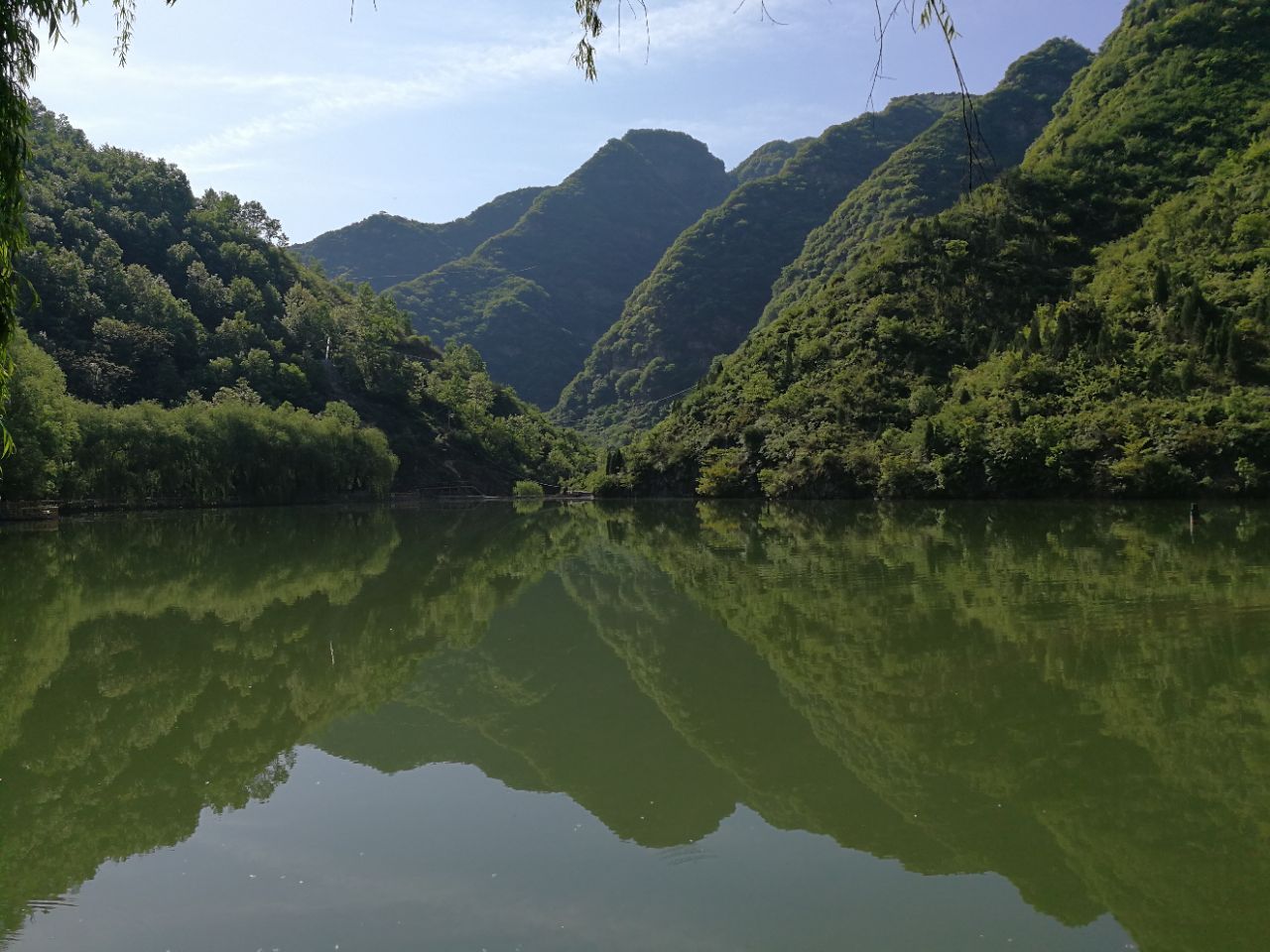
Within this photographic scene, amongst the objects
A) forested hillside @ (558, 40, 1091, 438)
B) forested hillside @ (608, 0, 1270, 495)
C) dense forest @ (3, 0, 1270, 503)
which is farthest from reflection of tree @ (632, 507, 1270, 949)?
forested hillside @ (558, 40, 1091, 438)

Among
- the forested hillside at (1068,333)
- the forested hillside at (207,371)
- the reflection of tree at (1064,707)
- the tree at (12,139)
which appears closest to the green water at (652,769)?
the reflection of tree at (1064,707)

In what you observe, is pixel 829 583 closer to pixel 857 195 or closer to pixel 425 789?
pixel 425 789

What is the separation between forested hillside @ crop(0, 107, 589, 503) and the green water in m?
33.7

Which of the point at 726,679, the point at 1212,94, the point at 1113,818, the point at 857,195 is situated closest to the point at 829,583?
the point at 726,679

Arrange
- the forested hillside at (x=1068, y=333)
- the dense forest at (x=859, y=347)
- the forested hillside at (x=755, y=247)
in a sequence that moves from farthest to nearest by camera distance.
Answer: the forested hillside at (x=755, y=247), the dense forest at (x=859, y=347), the forested hillside at (x=1068, y=333)

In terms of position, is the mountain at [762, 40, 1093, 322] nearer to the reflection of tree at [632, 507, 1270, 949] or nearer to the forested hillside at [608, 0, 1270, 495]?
the forested hillside at [608, 0, 1270, 495]

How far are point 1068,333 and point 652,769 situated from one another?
56.2 metres

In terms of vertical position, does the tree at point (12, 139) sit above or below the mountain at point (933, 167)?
below

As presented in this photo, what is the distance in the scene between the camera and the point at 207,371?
82.4 m

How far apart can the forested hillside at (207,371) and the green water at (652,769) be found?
33.7 m

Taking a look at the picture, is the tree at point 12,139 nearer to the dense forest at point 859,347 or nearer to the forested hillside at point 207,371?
the dense forest at point 859,347

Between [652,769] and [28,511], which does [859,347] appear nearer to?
[28,511]

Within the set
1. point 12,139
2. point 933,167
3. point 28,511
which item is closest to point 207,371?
point 28,511

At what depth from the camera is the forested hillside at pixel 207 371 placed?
172ft
